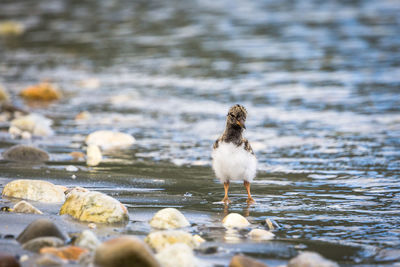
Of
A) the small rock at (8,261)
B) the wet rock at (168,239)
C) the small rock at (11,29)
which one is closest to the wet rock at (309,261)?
the wet rock at (168,239)

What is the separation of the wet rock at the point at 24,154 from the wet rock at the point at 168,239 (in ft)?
14.2

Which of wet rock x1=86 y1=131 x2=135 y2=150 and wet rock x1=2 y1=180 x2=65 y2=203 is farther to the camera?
wet rock x1=86 y1=131 x2=135 y2=150

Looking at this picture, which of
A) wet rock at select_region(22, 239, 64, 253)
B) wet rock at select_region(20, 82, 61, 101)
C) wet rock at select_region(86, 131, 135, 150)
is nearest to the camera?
wet rock at select_region(22, 239, 64, 253)

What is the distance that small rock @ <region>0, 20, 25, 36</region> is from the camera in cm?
2876

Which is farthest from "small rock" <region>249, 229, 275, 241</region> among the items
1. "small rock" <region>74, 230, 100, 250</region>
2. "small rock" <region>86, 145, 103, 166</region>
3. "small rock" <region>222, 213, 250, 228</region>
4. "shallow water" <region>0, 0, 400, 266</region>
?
"small rock" <region>86, 145, 103, 166</region>

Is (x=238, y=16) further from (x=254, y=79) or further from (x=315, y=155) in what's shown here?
(x=315, y=155)

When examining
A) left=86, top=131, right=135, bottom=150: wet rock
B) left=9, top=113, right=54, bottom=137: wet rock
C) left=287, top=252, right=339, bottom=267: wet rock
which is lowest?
left=287, top=252, right=339, bottom=267: wet rock

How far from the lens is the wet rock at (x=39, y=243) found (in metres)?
5.23

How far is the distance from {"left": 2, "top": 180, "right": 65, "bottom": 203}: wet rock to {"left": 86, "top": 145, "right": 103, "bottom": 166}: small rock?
2238 mm

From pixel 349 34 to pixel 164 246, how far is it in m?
19.7

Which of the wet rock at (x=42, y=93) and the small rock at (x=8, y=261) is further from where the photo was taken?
the wet rock at (x=42, y=93)

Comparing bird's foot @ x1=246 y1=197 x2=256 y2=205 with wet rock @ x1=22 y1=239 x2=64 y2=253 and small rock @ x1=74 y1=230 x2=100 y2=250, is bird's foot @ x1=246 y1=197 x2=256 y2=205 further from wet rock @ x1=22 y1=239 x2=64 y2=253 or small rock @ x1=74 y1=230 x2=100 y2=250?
wet rock @ x1=22 y1=239 x2=64 y2=253

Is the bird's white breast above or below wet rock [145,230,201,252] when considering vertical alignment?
above

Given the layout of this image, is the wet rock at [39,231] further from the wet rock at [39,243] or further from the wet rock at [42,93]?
the wet rock at [42,93]
